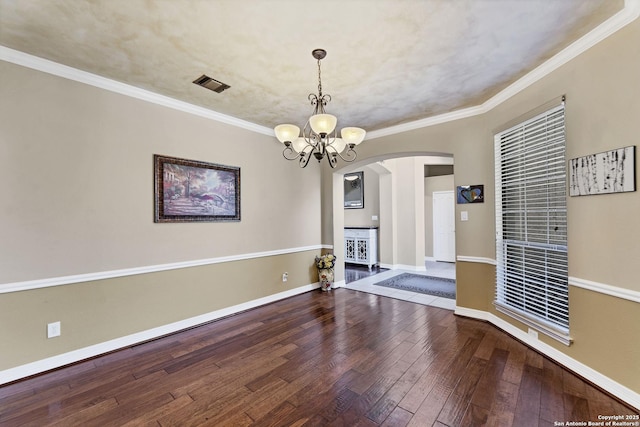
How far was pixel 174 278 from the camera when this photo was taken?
327 cm

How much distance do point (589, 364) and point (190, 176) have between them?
437 cm

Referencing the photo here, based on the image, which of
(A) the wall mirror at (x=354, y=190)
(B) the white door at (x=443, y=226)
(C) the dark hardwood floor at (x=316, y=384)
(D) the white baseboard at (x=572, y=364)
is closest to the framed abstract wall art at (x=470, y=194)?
(D) the white baseboard at (x=572, y=364)

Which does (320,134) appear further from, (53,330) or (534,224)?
(53,330)

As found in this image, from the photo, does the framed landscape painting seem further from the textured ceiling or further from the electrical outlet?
the electrical outlet

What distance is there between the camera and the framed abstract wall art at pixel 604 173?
194 centimetres

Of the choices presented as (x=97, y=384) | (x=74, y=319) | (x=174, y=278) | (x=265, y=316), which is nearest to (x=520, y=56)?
(x=265, y=316)

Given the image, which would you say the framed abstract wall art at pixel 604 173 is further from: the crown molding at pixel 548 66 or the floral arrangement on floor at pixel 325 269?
the floral arrangement on floor at pixel 325 269

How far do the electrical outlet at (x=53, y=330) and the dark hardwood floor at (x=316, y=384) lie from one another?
0.33m

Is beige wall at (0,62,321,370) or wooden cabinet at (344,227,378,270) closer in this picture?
beige wall at (0,62,321,370)

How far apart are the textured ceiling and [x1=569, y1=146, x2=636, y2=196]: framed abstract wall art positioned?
1.01 meters

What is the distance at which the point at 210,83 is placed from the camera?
2.88 metres

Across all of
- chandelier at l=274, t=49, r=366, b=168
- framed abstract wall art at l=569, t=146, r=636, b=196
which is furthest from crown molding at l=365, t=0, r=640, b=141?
chandelier at l=274, t=49, r=366, b=168

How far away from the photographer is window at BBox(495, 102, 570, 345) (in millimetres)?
2512

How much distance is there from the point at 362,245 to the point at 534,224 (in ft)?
14.2
